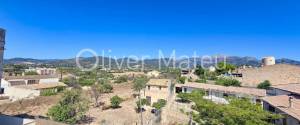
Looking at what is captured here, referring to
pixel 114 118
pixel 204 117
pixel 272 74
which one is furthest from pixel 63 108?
pixel 272 74

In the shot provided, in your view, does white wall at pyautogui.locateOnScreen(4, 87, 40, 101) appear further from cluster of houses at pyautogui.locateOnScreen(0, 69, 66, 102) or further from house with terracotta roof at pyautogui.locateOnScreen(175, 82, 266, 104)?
house with terracotta roof at pyautogui.locateOnScreen(175, 82, 266, 104)

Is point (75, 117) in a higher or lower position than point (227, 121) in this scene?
lower

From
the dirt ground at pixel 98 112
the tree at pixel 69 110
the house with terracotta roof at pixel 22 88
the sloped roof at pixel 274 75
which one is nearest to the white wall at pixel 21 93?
the house with terracotta roof at pixel 22 88

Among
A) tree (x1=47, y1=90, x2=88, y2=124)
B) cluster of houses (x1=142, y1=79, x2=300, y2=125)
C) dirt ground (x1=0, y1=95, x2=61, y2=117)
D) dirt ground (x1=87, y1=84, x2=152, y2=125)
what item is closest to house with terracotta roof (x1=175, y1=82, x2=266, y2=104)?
cluster of houses (x1=142, y1=79, x2=300, y2=125)

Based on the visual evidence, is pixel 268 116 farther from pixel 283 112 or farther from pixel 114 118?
pixel 114 118

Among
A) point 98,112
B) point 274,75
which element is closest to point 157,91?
point 98,112

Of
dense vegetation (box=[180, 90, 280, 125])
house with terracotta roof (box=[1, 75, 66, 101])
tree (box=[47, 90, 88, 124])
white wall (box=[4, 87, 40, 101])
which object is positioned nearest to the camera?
dense vegetation (box=[180, 90, 280, 125])
